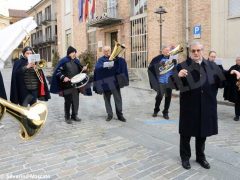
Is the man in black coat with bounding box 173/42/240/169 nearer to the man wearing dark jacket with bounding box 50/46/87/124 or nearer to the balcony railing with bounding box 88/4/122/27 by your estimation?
the man wearing dark jacket with bounding box 50/46/87/124

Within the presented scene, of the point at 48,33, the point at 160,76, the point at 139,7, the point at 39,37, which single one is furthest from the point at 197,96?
the point at 39,37

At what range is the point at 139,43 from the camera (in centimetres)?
1906

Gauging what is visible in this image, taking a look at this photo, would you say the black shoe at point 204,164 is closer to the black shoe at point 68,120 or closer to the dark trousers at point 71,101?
the black shoe at point 68,120

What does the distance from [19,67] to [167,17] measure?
37.3ft

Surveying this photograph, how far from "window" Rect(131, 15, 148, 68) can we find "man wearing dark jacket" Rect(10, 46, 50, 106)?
12458 mm

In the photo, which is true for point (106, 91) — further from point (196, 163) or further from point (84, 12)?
point (84, 12)

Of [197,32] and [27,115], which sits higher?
[197,32]

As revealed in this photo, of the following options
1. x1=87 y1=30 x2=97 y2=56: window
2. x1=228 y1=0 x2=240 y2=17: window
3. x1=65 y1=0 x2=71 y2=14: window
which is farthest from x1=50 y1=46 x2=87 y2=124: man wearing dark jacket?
x1=65 y1=0 x2=71 y2=14: window

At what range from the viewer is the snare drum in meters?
7.06

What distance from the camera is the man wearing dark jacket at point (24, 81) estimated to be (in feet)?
21.5

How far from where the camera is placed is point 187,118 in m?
4.34

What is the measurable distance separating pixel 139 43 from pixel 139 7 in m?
2.15

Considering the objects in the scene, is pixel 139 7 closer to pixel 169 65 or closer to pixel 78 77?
pixel 169 65

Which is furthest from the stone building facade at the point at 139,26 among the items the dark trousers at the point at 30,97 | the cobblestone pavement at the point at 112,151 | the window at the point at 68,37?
the dark trousers at the point at 30,97
